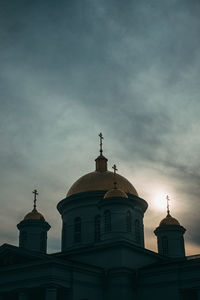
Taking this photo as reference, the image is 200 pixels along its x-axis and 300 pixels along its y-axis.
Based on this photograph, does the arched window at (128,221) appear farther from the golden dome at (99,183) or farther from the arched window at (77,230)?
the arched window at (77,230)

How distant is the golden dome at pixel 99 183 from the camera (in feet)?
109

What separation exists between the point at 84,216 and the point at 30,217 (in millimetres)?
5052

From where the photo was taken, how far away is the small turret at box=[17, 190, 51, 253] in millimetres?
34438

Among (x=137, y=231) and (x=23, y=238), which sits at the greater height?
(x=23, y=238)

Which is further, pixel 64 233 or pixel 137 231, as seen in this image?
pixel 64 233

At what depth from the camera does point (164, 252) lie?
34375 millimetres

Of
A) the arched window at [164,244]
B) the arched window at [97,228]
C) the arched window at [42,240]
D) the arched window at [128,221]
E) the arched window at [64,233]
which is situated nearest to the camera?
the arched window at [128,221]

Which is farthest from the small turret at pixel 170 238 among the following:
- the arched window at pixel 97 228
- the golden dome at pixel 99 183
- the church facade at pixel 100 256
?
the arched window at pixel 97 228

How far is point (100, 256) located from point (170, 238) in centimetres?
766

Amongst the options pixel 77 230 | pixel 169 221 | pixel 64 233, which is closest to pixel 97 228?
pixel 77 230

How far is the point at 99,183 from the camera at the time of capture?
110 ft

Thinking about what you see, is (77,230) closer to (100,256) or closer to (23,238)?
(100,256)

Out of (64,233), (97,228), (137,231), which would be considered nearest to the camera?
(97,228)

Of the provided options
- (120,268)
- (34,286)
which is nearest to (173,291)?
(120,268)
